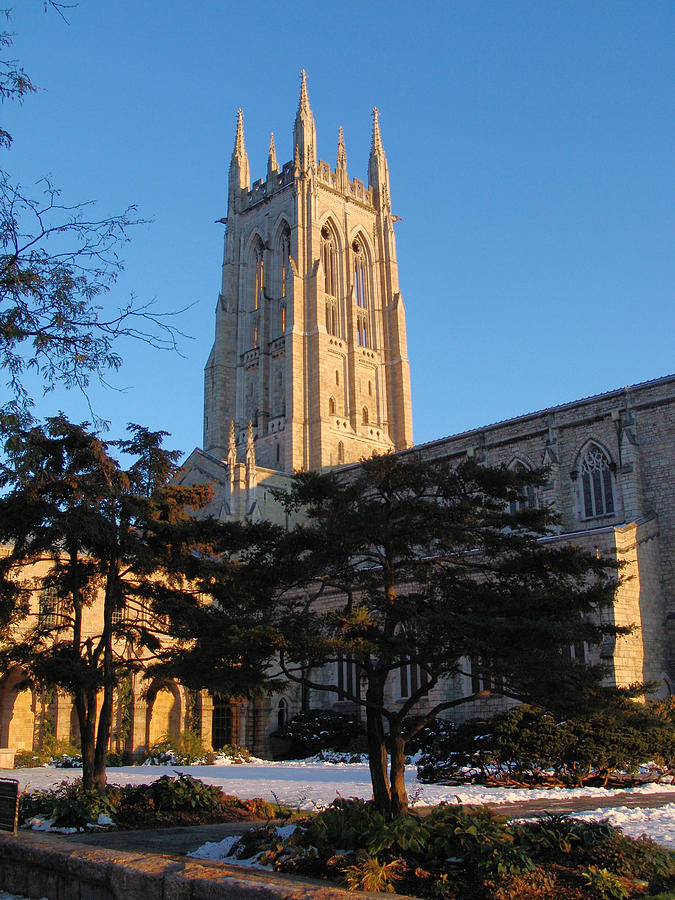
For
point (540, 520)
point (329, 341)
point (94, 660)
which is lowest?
point (94, 660)

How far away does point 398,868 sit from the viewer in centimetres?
787

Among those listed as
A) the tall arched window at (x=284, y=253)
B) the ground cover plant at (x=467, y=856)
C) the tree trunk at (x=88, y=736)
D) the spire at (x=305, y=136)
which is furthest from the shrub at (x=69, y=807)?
the spire at (x=305, y=136)

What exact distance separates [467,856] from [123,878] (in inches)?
120

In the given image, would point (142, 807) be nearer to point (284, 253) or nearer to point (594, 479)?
A: point (594, 479)

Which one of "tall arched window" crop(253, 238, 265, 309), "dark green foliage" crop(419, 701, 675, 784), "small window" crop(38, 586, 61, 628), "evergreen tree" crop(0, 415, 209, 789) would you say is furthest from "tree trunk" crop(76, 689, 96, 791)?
"tall arched window" crop(253, 238, 265, 309)

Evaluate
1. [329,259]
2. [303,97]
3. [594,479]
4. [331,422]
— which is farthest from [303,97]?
[594,479]

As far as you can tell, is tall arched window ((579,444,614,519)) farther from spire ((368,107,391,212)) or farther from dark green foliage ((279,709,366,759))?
spire ((368,107,391,212))

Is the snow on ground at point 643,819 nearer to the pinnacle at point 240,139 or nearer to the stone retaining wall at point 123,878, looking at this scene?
the stone retaining wall at point 123,878

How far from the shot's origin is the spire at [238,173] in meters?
67.2

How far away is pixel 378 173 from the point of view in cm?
6850

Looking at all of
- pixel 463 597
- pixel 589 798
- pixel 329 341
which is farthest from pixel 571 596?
pixel 329 341

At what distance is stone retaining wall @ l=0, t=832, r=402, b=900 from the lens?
6.35 m

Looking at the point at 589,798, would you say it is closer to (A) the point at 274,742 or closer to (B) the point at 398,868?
(B) the point at 398,868

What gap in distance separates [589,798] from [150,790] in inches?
310
